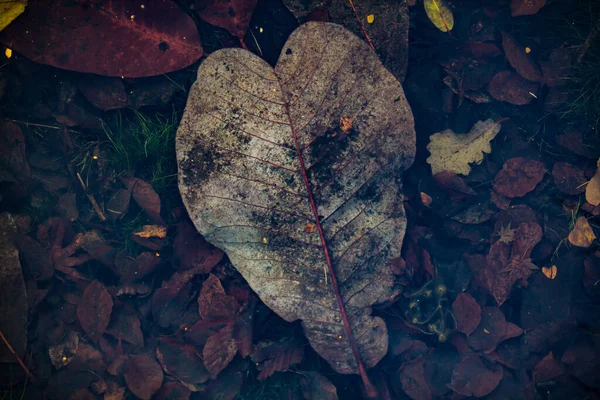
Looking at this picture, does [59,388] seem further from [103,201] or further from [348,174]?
[348,174]

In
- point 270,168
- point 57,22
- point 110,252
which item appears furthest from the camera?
point 110,252

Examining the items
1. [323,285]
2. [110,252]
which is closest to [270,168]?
[323,285]

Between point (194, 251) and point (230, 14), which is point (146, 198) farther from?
point (230, 14)

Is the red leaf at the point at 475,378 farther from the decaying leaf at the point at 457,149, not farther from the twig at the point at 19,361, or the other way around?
the twig at the point at 19,361

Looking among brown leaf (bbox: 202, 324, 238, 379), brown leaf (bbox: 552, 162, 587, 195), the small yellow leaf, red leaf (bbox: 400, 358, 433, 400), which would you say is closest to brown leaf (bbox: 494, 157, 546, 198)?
brown leaf (bbox: 552, 162, 587, 195)

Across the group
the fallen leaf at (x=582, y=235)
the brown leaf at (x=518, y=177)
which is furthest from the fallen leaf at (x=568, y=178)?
the fallen leaf at (x=582, y=235)

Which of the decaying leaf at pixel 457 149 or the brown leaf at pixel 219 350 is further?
the decaying leaf at pixel 457 149

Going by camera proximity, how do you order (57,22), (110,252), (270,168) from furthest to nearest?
(110,252)
(57,22)
(270,168)
